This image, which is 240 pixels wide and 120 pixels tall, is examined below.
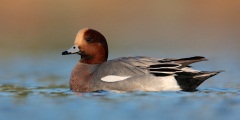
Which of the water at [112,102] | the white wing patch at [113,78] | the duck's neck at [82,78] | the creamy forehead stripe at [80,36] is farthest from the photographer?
the creamy forehead stripe at [80,36]

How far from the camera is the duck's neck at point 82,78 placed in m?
10.6

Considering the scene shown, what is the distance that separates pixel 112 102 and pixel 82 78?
4.81 ft

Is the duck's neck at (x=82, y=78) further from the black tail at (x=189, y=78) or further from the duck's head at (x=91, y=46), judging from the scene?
the black tail at (x=189, y=78)

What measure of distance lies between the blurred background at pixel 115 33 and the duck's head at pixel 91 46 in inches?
23.5

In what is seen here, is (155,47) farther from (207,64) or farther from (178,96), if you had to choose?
(178,96)

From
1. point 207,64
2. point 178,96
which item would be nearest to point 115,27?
point 207,64

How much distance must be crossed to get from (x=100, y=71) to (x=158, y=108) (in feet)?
6.20

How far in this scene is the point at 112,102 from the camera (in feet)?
30.7

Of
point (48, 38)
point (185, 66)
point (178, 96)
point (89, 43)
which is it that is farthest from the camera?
point (48, 38)

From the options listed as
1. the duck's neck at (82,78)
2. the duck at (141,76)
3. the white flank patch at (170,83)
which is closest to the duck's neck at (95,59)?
the duck's neck at (82,78)

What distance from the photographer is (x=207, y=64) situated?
1538 centimetres

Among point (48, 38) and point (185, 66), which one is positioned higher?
point (48, 38)

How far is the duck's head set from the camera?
11.1 meters

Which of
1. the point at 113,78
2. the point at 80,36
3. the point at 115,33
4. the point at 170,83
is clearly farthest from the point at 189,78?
the point at 115,33
